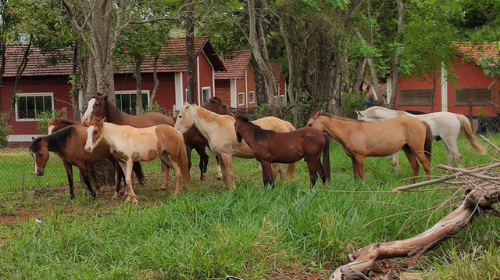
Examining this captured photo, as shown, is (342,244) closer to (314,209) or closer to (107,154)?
(314,209)

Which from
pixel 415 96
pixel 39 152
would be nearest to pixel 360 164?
pixel 39 152

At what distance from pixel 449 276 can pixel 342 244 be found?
4.44 ft

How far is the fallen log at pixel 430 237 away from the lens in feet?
22.8

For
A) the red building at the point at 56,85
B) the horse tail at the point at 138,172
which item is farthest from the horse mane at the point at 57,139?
the red building at the point at 56,85

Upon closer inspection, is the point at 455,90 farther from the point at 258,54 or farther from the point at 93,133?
the point at 93,133

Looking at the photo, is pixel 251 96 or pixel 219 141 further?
pixel 251 96

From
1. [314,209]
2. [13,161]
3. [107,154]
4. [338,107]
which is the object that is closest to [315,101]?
[338,107]

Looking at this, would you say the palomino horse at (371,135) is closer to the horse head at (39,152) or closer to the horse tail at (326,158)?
the horse tail at (326,158)

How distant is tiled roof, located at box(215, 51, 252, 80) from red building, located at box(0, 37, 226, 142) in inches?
309

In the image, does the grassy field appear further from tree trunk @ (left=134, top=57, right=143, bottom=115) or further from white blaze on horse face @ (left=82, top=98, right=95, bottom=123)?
tree trunk @ (left=134, top=57, right=143, bottom=115)

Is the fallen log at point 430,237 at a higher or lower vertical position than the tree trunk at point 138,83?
lower

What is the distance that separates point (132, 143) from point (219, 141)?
4.95 feet

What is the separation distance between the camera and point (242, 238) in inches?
289

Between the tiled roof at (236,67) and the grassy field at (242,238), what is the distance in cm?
3068
